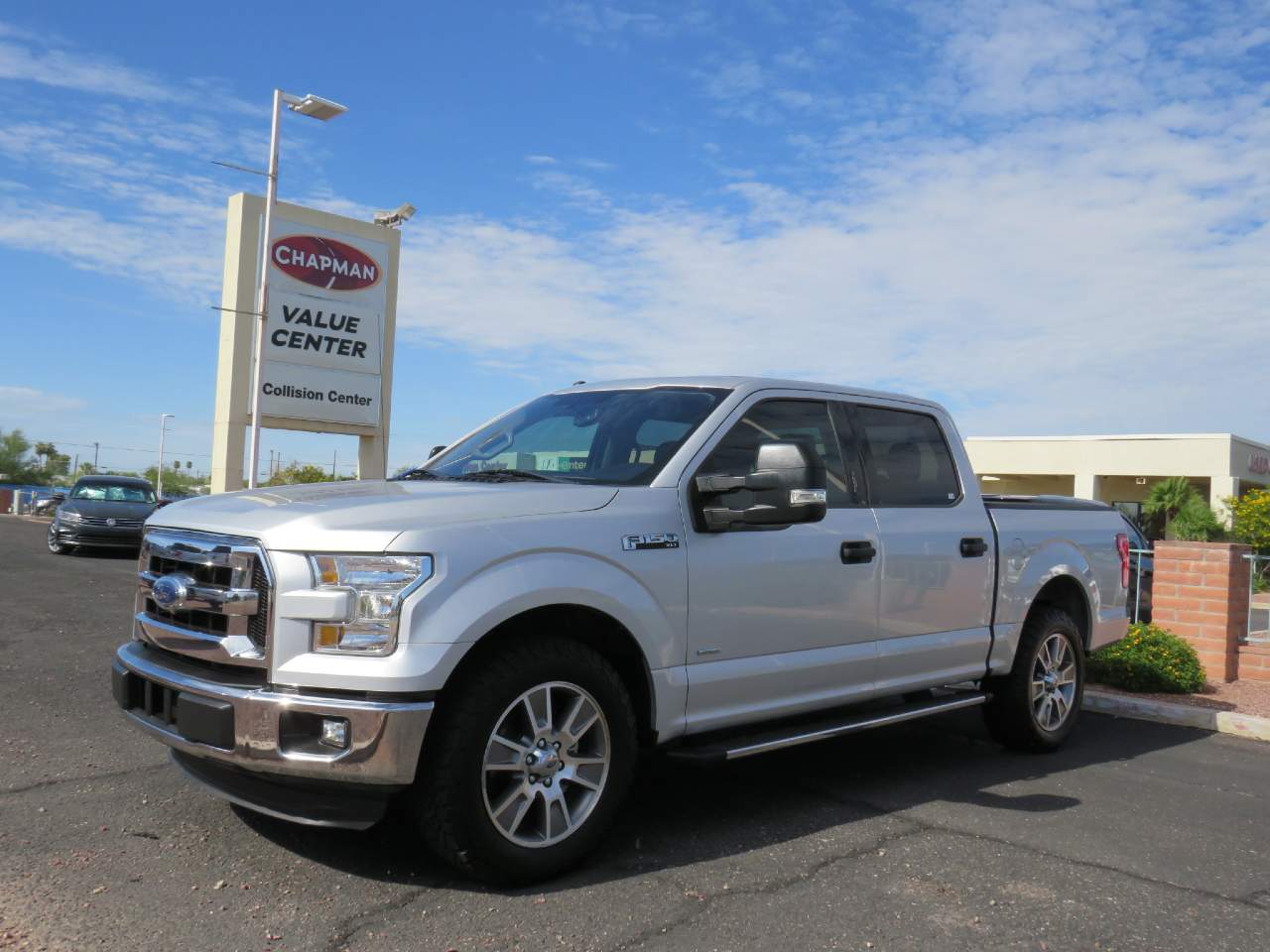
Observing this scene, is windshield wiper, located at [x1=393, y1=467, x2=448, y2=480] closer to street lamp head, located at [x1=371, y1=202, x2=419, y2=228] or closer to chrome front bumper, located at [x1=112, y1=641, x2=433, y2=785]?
chrome front bumper, located at [x1=112, y1=641, x2=433, y2=785]

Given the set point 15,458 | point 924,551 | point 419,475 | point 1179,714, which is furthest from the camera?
point 15,458

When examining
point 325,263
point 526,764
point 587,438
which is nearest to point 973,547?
point 587,438

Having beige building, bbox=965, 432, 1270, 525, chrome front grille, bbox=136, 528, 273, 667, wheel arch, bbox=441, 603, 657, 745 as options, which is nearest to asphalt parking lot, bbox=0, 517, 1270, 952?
wheel arch, bbox=441, 603, 657, 745

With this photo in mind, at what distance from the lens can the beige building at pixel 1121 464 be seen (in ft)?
123

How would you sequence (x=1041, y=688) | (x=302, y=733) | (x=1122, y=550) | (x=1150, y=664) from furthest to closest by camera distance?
1. (x=1150, y=664)
2. (x=1122, y=550)
3. (x=1041, y=688)
4. (x=302, y=733)

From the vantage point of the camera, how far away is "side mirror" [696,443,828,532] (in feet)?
14.5

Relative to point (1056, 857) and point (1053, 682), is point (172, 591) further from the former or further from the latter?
point (1053, 682)

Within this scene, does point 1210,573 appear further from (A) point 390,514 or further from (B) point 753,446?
(A) point 390,514

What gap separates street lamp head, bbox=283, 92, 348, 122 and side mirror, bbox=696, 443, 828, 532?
53.0 feet

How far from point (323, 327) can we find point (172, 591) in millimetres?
22934

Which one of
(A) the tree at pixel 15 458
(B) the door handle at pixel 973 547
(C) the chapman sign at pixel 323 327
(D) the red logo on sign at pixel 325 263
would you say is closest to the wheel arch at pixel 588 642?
(B) the door handle at pixel 973 547

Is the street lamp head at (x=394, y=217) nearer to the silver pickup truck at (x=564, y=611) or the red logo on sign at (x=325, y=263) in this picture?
the red logo on sign at (x=325, y=263)

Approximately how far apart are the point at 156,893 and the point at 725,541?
2.46 m

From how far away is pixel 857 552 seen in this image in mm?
5133
